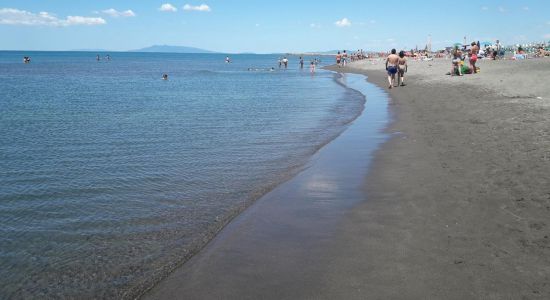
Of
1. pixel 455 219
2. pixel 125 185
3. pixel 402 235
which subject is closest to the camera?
pixel 402 235

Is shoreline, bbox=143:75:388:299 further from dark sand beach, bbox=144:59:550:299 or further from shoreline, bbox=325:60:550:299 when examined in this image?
shoreline, bbox=325:60:550:299

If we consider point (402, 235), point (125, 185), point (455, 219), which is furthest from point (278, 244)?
point (125, 185)

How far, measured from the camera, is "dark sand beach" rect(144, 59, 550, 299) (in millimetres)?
4465

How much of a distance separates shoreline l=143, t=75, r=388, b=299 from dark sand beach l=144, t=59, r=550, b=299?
2cm

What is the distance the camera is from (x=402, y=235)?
5648 mm

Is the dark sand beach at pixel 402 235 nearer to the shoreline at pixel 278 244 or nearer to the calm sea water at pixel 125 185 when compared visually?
the shoreline at pixel 278 244

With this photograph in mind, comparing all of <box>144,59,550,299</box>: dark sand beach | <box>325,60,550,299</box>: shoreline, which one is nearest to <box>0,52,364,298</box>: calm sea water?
<box>144,59,550,299</box>: dark sand beach

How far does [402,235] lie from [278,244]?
1680mm

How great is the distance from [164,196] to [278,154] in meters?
4.24

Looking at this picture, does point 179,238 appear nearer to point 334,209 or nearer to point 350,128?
point 334,209

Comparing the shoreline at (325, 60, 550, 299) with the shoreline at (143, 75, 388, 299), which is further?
the shoreline at (143, 75, 388, 299)

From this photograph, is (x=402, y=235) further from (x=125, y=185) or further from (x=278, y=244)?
(x=125, y=185)

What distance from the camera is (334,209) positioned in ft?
22.7

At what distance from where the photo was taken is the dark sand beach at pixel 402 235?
4.46 meters
